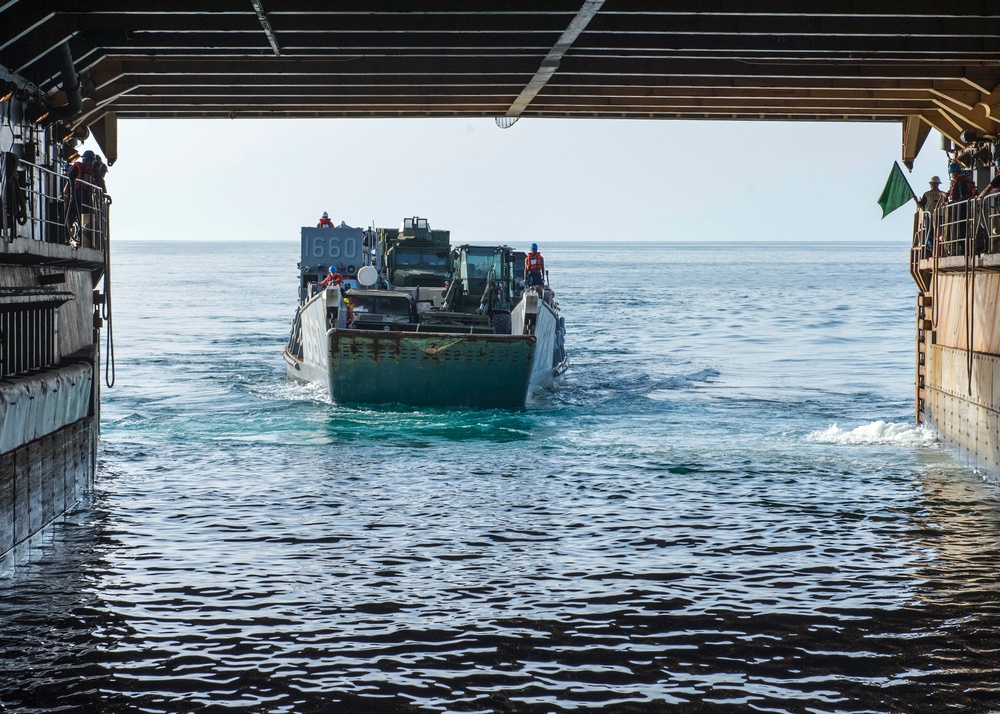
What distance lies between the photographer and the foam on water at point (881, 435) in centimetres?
2462

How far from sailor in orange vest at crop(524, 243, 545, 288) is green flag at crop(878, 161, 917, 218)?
10.0m

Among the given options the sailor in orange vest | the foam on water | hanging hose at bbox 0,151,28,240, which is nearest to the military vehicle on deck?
the sailor in orange vest

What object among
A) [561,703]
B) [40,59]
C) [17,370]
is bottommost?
[561,703]

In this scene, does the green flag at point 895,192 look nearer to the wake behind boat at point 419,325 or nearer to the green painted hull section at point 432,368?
the wake behind boat at point 419,325

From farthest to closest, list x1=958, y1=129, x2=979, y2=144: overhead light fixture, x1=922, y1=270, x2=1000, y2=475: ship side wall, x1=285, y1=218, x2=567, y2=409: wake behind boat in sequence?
x1=285, y1=218, x2=567, y2=409: wake behind boat
x1=958, y1=129, x2=979, y2=144: overhead light fixture
x1=922, y1=270, x2=1000, y2=475: ship side wall

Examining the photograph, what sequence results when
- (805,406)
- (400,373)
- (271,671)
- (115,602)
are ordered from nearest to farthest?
(271,671) < (115,602) < (400,373) < (805,406)

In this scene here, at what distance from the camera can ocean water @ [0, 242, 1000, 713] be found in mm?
10438

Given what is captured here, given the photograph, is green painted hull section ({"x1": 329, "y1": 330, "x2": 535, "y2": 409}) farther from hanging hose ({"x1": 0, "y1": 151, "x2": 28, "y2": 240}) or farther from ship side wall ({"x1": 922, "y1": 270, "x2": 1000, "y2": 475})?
hanging hose ({"x1": 0, "y1": 151, "x2": 28, "y2": 240})

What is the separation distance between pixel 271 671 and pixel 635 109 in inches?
724

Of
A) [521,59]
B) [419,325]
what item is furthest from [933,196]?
[419,325]

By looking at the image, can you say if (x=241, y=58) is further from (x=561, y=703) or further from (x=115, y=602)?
(x=561, y=703)

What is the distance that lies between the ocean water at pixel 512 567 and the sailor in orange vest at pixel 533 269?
16.0ft

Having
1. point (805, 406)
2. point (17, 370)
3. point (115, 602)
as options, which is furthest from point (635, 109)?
point (115, 602)

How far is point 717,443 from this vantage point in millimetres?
24797
